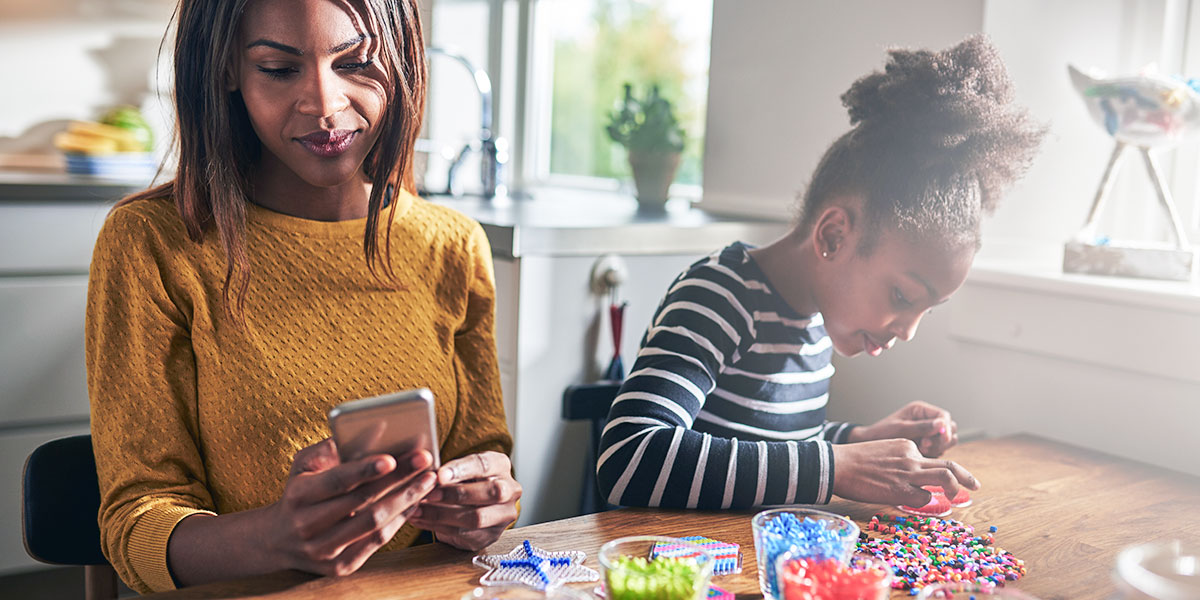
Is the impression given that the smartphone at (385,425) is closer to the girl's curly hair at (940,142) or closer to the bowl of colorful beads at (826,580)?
the bowl of colorful beads at (826,580)

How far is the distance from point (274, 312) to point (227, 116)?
20 cm

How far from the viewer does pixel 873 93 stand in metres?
1.22

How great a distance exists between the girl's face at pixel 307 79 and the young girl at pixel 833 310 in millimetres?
411

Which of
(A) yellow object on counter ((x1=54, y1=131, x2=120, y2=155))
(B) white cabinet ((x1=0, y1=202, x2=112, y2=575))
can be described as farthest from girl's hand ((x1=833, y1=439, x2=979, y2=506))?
(A) yellow object on counter ((x1=54, y1=131, x2=120, y2=155))

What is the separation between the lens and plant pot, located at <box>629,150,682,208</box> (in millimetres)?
2473

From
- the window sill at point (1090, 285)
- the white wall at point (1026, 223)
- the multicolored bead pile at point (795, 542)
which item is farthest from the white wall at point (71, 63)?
the multicolored bead pile at point (795, 542)

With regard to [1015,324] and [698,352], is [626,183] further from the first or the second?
[698,352]

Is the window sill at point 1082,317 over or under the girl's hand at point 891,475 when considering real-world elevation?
over

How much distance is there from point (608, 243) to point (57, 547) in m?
1.15

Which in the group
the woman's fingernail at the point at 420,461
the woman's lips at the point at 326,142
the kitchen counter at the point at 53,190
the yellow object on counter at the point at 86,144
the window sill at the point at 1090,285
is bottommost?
the woman's fingernail at the point at 420,461

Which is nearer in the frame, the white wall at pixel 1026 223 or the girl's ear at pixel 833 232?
the girl's ear at pixel 833 232

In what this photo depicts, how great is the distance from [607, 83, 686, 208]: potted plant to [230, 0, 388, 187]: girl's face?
4.64ft

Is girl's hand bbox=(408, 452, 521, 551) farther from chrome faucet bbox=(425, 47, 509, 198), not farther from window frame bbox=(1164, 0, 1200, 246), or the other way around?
chrome faucet bbox=(425, 47, 509, 198)

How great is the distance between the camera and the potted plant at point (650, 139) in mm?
2434
